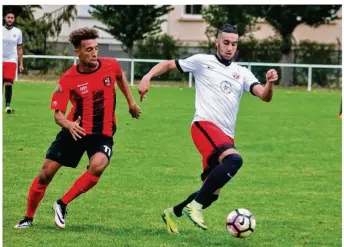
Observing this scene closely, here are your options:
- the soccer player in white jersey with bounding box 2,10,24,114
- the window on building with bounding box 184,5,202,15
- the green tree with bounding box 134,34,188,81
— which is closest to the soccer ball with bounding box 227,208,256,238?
the soccer player in white jersey with bounding box 2,10,24,114

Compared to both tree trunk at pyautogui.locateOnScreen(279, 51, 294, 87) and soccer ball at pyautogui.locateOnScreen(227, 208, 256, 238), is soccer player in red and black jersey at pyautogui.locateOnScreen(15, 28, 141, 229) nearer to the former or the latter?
soccer ball at pyautogui.locateOnScreen(227, 208, 256, 238)

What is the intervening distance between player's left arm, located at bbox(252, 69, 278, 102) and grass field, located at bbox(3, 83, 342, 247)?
1300mm

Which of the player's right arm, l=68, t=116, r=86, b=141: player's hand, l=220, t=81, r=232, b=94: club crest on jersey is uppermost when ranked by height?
l=220, t=81, r=232, b=94: club crest on jersey

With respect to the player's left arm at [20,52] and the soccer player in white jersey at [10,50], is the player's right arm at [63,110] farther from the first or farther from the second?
the soccer player in white jersey at [10,50]

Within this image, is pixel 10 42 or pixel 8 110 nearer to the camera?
pixel 8 110

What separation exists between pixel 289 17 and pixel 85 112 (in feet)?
90.2

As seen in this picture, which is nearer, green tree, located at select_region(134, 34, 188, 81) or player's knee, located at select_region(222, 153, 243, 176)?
player's knee, located at select_region(222, 153, 243, 176)

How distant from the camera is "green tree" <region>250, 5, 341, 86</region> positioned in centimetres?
3522

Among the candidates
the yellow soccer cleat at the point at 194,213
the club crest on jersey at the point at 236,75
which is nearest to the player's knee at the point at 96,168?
the yellow soccer cleat at the point at 194,213

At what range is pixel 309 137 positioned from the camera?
60.9 feet

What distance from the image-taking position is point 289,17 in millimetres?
35844

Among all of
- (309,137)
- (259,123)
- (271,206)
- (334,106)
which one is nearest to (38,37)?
(334,106)

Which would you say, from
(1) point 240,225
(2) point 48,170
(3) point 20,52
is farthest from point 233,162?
(3) point 20,52

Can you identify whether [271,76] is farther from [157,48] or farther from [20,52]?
[157,48]
